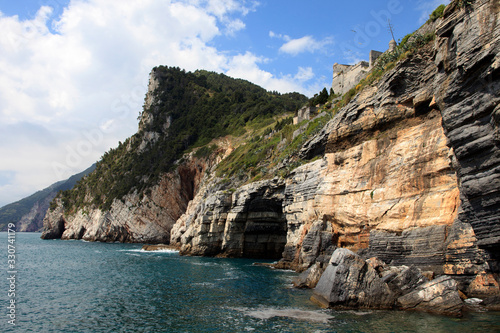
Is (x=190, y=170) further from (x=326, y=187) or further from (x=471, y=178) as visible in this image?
(x=471, y=178)

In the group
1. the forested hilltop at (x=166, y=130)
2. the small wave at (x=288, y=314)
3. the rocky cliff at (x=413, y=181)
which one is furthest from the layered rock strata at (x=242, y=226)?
the forested hilltop at (x=166, y=130)

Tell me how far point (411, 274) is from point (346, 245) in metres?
9.96

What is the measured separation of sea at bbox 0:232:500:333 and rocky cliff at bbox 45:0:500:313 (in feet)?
5.86

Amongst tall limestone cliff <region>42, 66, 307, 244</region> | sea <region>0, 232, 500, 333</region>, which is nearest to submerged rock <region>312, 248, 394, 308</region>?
sea <region>0, 232, 500, 333</region>

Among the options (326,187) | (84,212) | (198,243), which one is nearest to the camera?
(326,187)

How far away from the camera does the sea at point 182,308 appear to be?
14680mm

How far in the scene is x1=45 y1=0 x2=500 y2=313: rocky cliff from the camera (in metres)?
14.7

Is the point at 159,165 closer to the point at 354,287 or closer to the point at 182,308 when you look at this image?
the point at 182,308

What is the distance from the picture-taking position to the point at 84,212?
97.8m

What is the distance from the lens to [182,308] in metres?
18.5

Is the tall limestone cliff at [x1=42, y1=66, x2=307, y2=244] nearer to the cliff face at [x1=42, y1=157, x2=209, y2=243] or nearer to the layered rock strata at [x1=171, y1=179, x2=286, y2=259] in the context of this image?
the cliff face at [x1=42, y1=157, x2=209, y2=243]

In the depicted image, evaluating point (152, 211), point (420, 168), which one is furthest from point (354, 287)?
point (152, 211)

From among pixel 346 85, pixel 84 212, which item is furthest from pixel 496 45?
pixel 84 212

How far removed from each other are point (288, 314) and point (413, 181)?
463 inches
